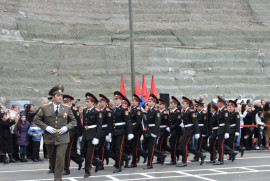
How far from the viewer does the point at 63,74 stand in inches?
1002

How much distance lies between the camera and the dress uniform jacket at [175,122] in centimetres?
1259

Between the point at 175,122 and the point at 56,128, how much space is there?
4.84 metres

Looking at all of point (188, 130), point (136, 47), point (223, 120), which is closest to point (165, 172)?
point (188, 130)

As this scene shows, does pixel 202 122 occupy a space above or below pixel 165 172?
above

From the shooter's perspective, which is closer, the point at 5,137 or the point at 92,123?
the point at 92,123

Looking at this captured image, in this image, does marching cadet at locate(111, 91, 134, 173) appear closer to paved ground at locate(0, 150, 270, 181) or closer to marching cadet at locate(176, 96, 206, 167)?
paved ground at locate(0, 150, 270, 181)

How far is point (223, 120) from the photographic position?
12.7 metres

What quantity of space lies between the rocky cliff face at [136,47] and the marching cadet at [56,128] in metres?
15.3

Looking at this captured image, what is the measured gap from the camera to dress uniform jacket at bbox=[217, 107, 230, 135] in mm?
12555

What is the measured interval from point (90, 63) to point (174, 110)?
1412cm

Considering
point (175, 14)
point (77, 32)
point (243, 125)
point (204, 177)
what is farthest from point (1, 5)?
point (204, 177)

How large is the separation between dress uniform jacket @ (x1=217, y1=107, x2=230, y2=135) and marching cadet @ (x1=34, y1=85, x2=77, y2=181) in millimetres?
5251

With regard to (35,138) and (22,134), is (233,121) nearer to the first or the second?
(35,138)

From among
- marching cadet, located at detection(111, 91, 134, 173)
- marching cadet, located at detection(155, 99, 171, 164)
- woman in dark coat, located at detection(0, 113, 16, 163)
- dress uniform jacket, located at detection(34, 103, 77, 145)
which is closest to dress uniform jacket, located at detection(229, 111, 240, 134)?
marching cadet, located at detection(155, 99, 171, 164)
